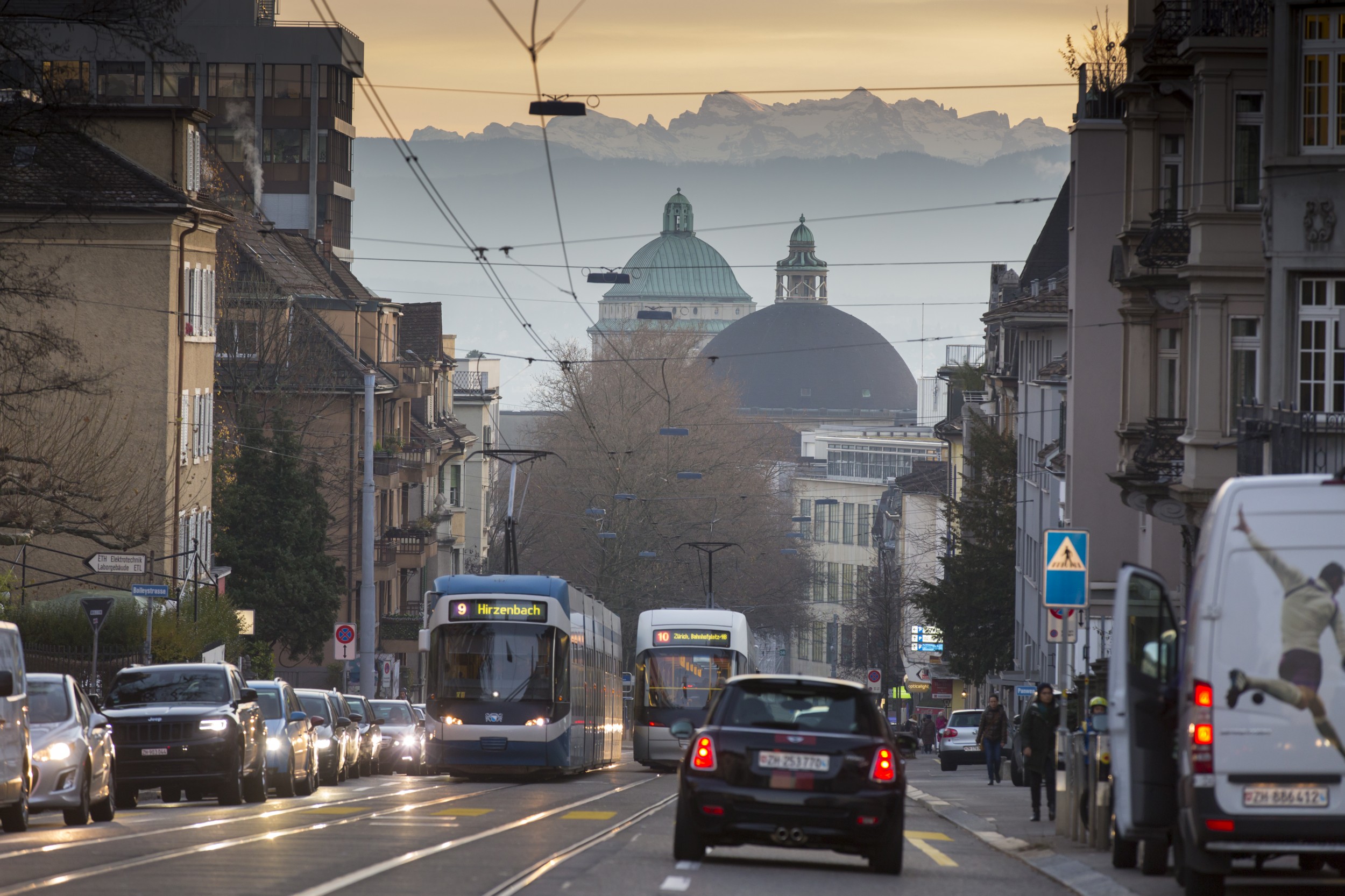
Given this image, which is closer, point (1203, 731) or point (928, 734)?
point (1203, 731)

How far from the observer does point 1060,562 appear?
2172 centimetres

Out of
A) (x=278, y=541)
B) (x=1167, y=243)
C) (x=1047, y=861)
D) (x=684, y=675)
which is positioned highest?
(x=1167, y=243)

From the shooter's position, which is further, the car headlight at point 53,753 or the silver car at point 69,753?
the car headlight at point 53,753

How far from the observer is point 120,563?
2975 cm

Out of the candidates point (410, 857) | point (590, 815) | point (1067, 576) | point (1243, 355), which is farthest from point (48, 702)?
point (1243, 355)

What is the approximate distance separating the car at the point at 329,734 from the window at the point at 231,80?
6785cm

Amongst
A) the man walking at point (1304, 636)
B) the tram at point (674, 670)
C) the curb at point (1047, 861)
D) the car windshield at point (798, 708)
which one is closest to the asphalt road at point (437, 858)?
the curb at point (1047, 861)

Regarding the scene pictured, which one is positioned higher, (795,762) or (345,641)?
(795,762)

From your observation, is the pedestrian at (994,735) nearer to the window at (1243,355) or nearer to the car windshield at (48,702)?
the window at (1243,355)

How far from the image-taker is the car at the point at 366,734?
3581 centimetres

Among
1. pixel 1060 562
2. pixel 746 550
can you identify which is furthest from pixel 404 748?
pixel 746 550

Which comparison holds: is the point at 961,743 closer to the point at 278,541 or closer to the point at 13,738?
the point at 278,541

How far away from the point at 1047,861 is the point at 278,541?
42285mm

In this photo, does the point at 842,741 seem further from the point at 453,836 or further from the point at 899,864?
the point at 453,836
